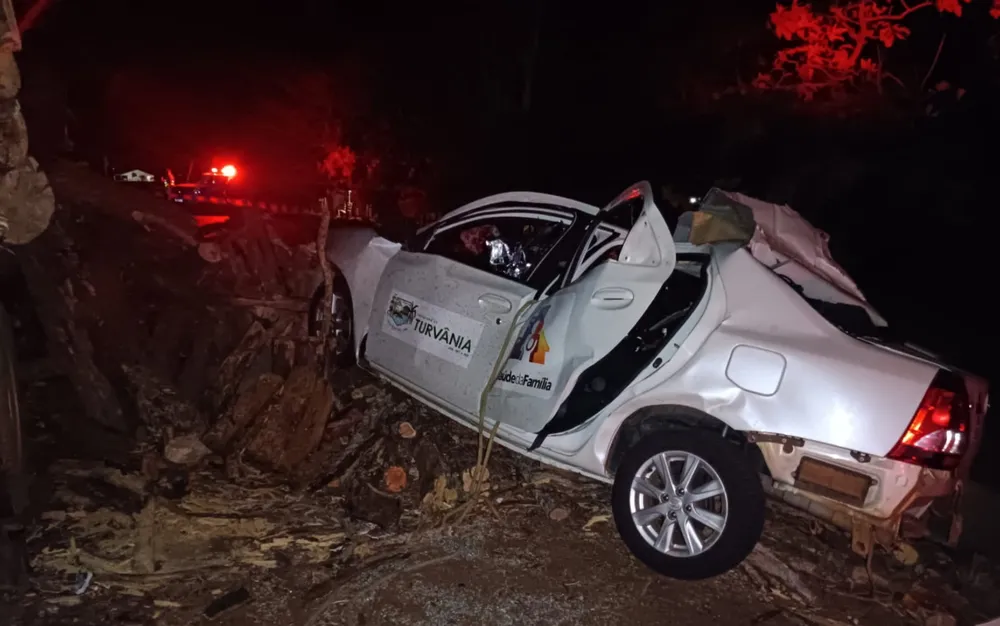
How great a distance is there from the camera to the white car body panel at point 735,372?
3582mm

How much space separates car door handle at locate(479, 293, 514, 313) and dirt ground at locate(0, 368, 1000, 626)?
105cm

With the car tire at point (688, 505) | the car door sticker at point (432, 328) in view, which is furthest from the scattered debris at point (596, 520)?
the car door sticker at point (432, 328)

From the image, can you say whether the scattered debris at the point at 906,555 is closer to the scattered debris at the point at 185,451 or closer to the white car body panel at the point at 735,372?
the white car body panel at the point at 735,372

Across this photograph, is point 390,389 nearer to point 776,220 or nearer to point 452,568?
point 452,568

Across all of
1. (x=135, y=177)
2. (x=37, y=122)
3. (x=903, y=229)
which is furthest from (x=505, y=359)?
(x=135, y=177)

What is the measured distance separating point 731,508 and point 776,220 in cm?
186

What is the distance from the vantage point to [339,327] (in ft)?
19.7

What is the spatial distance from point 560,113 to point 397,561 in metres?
16.9

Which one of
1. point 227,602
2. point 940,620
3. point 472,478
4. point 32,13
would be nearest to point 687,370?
point 472,478

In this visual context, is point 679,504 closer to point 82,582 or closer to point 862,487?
point 862,487

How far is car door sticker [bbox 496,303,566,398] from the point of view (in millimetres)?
4406

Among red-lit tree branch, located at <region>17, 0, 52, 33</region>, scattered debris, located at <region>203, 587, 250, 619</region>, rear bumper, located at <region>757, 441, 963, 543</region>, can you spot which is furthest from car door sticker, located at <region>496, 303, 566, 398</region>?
red-lit tree branch, located at <region>17, 0, 52, 33</region>

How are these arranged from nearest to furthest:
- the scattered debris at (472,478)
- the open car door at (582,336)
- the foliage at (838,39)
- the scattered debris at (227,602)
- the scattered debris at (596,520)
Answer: the scattered debris at (227,602) → the open car door at (582,336) → the scattered debris at (596,520) → the scattered debris at (472,478) → the foliage at (838,39)

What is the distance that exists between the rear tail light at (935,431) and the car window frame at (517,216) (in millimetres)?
2189
